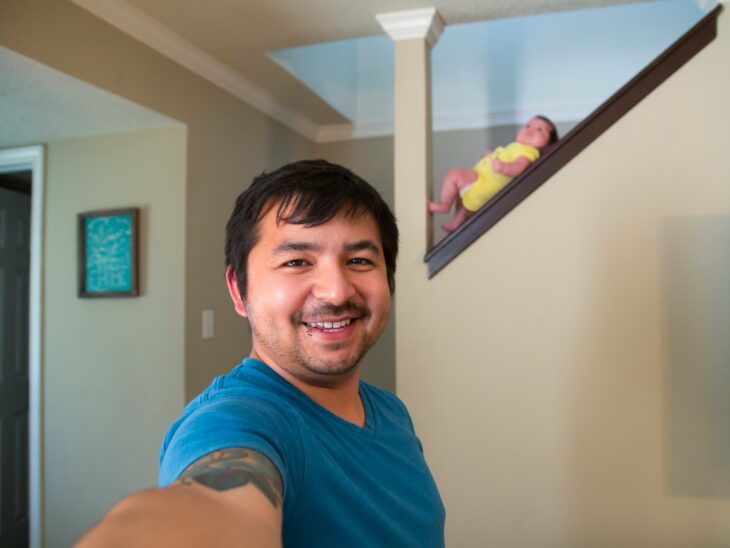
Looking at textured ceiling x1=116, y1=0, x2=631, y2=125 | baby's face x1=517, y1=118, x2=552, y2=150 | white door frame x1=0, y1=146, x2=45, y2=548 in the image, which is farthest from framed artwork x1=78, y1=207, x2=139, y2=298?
baby's face x1=517, y1=118, x2=552, y2=150

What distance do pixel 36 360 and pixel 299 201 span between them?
7.53 feet

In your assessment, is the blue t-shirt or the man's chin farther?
the man's chin

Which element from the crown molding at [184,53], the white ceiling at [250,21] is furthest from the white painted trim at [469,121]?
the white ceiling at [250,21]

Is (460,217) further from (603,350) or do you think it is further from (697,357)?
(697,357)

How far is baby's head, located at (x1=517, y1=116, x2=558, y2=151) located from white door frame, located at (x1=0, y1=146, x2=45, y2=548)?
6.97 feet

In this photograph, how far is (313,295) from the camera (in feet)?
2.48

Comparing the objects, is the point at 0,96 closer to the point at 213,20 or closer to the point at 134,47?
the point at 134,47

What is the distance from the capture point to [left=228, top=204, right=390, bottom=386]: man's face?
0.76 m

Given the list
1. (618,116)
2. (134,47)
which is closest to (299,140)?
(134,47)

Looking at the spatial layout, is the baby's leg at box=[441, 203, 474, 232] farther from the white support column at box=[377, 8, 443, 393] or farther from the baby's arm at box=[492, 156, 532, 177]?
the baby's arm at box=[492, 156, 532, 177]

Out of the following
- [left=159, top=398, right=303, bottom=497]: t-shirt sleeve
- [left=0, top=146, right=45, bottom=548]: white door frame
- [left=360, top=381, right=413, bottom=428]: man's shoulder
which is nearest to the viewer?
[left=159, top=398, right=303, bottom=497]: t-shirt sleeve

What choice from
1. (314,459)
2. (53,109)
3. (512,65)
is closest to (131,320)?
(53,109)

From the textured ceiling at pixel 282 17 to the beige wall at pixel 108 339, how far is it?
43 centimetres

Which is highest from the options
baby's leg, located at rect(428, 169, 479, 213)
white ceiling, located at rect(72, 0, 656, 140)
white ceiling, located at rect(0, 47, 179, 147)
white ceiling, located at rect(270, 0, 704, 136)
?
white ceiling, located at rect(270, 0, 704, 136)
